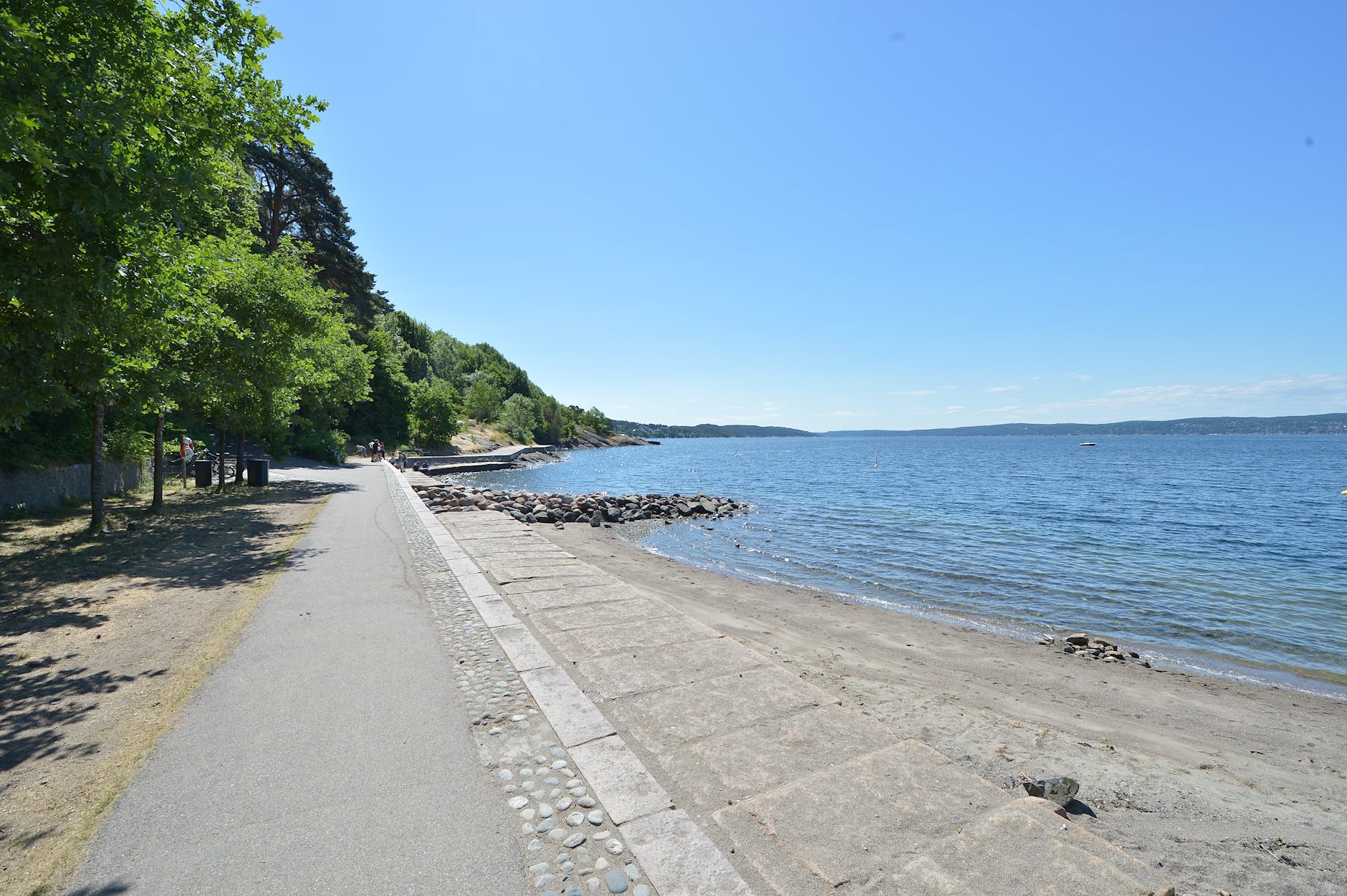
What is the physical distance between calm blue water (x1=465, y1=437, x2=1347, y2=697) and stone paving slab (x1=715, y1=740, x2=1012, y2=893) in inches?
365

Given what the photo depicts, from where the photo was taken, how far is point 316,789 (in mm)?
3676

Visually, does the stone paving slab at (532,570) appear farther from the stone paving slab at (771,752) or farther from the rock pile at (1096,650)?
the rock pile at (1096,650)

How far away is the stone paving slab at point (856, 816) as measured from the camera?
3096 millimetres

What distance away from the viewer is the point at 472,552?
37.4 feet

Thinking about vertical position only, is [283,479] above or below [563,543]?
above

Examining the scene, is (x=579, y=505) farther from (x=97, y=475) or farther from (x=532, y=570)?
(x=532, y=570)

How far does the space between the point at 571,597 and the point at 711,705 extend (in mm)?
3999

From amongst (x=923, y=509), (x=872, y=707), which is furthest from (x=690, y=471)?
(x=872, y=707)

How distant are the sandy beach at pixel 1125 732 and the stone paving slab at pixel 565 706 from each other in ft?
12.1

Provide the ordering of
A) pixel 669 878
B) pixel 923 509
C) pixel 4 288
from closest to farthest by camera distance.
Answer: pixel 669 878 → pixel 4 288 → pixel 923 509

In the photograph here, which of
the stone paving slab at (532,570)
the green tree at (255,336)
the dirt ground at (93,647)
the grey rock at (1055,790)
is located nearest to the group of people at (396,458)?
the green tree at (255,336)

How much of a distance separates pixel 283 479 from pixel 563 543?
13381 mm

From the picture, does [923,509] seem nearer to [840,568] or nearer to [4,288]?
[840,568]

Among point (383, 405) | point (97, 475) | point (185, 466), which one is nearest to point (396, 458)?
point (383, 405)
